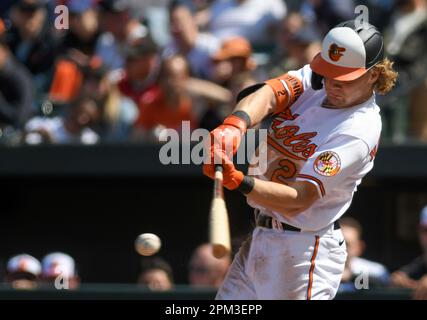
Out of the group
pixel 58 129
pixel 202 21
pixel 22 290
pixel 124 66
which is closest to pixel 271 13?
pixel 202 21

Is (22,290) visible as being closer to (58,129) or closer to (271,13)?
(58,129)

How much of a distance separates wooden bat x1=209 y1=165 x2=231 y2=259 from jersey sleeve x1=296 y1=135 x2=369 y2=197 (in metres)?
0.48

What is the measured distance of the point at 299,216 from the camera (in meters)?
5.05

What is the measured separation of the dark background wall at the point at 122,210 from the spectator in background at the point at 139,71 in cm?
70

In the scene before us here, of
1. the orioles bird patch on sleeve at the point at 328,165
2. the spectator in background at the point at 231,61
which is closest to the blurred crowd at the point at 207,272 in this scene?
the spectator in background at the point at 231,61

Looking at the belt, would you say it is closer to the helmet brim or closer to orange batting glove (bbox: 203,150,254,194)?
orange batting glove (bbox: 203,150,254,194)

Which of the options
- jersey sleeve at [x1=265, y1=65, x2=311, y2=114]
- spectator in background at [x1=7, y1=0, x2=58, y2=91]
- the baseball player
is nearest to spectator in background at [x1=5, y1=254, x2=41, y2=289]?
spectator in background at [x1=7, y1=0, x2=58, y2=91]

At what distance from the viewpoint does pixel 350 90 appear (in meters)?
4.94

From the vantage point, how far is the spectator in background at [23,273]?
7.79m

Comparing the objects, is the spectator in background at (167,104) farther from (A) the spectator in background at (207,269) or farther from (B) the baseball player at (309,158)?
(B) the baseball player at (309,158)

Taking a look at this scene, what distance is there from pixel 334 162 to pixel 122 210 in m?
4.46

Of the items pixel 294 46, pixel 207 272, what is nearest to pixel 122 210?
pixel 207 272

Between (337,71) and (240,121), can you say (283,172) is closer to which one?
(240,121)
